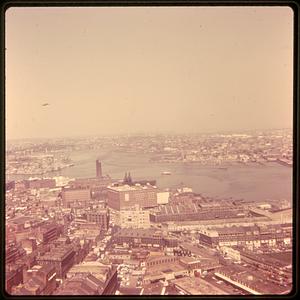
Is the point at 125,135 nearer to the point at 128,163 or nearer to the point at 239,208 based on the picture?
the point at 128,163

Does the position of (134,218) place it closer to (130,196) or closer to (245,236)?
(130,196)

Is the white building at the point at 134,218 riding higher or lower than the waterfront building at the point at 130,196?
lower

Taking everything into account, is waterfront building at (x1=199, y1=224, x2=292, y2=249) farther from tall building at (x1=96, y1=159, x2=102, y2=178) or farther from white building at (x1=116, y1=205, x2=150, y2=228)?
tall building at (x1=96, y1=159, x2=102, y2=178)

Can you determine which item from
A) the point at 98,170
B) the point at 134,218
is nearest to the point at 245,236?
the point at 134,218

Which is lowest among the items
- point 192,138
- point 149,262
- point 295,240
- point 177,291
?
point 177,291

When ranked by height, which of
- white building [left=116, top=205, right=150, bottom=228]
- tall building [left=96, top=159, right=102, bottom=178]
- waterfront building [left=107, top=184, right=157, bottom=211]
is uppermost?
tall building [left=96, top=159, right=102, bottom=178]

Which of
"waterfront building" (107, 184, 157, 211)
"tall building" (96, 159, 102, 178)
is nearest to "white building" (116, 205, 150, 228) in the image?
"waterfront building" (107, 184, 157, 211)

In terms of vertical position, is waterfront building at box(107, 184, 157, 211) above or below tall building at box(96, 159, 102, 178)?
below


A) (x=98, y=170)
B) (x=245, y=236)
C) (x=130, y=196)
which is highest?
(x=98, y=170)

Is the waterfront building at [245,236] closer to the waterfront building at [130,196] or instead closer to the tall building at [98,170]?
the waterfront building at [130,196]

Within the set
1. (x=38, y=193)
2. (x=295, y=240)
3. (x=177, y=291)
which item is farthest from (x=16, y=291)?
(x=295, y=240)

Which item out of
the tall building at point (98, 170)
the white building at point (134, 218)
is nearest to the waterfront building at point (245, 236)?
the white building at point (134, 218)
